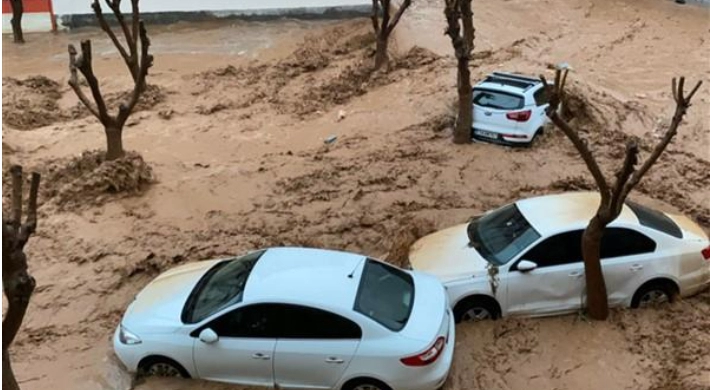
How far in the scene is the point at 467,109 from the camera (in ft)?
44.0

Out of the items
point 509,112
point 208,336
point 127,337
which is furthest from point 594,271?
point 509,112

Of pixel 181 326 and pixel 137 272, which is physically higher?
pixel 181 326

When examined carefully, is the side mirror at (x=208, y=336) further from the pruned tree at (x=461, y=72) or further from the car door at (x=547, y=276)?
the pruned tree at (x=461, y=72)

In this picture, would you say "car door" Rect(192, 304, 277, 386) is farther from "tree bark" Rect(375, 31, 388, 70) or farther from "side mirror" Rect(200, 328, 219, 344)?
"tree bark" Rect(375, 31, 388, 70)

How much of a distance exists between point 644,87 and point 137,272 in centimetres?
1153

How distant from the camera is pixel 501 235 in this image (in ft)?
29.7

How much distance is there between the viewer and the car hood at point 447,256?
8.66 meters

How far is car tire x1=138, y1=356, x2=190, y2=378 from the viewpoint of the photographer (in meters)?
7.66

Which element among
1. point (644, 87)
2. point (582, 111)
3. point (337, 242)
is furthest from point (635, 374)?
point (644, 87)

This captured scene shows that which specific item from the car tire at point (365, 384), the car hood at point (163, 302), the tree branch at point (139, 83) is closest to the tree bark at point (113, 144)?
the tree branch at point (139, 83)

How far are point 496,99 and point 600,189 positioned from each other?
5808mm

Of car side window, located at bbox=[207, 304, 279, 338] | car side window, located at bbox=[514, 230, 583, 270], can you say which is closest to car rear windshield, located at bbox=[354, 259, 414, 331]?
car side window, located at bbox=[207, 304, 279, 338]

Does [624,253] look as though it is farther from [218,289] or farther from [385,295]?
[218,289]

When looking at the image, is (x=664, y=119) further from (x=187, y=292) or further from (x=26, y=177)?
(x=26, y=177)
